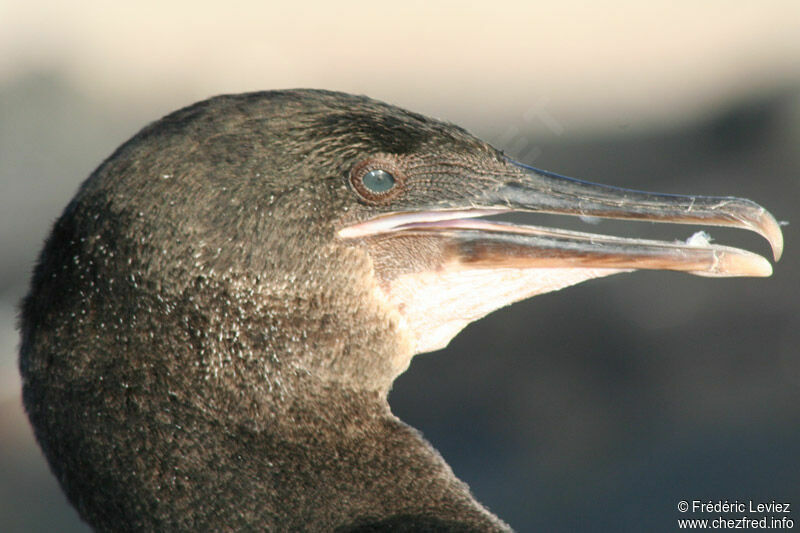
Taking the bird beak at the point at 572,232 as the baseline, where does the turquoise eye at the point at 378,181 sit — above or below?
above

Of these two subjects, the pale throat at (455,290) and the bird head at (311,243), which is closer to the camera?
the bird head at (311,243)

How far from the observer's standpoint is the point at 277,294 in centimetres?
350

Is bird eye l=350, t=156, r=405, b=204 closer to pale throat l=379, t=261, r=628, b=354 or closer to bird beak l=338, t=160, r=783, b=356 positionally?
bird beak l=338, t=160, r=783, b=356

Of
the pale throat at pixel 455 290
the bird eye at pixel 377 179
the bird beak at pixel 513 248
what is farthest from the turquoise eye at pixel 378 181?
the pale throat at pixel 455 290

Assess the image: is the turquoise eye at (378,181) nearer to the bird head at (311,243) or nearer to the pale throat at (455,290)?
the bird head at (311,243)

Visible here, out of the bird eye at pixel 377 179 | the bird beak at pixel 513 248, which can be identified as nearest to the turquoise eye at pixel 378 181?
the bird eye at pixel 377 179

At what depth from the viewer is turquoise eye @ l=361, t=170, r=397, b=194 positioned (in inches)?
146

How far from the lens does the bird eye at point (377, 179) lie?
3.70m

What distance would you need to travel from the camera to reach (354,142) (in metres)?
3.68

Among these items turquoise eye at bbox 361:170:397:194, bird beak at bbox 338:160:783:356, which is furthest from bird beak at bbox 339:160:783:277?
turquoise eye at bbox 361:170:397:194

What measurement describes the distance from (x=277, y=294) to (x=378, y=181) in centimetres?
58

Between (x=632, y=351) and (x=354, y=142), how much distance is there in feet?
38.1

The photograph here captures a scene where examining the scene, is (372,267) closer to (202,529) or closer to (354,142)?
(354,142)

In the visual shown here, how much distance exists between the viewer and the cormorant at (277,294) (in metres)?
3.38
